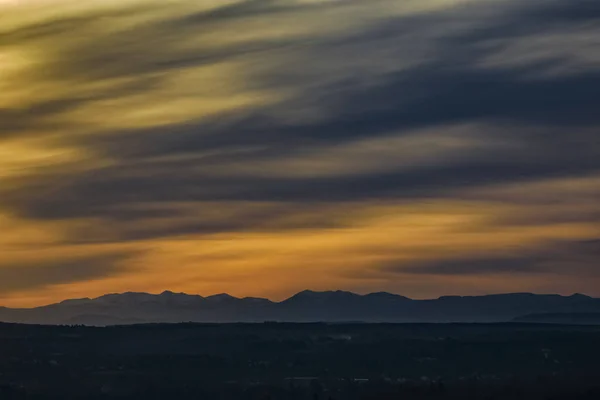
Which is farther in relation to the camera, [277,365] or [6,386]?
[277,365]

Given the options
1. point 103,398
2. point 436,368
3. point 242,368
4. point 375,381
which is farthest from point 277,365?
point 103,398

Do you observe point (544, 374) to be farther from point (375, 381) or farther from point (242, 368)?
point (242, 368)

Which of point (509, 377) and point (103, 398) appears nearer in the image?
point (103, 398)

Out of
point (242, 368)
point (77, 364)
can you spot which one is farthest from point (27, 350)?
point (242, 368)

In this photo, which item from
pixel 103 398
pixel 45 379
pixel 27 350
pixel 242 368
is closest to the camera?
pixel 103 398

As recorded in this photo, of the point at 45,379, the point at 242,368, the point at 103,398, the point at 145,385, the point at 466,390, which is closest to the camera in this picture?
the point at 466,390

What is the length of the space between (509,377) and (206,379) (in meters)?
32.8

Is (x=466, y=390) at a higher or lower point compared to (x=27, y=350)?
lower

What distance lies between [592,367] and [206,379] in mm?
44082

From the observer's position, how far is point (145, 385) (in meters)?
147

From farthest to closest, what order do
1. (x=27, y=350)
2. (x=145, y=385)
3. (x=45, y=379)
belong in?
(x=27, y=350) → (x=45, y=379) → (x=145, y=385)

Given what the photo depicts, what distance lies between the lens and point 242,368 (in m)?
176

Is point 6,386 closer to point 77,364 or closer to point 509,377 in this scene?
point 77,364

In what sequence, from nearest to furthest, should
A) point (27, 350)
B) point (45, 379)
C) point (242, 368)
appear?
1. point (45, 379)
2. point (242, 368)
3. point (27, 350)
